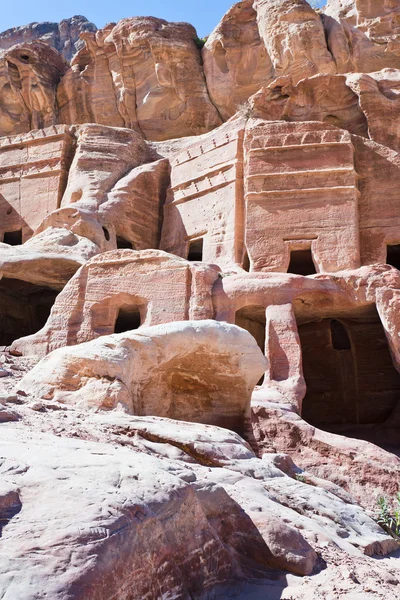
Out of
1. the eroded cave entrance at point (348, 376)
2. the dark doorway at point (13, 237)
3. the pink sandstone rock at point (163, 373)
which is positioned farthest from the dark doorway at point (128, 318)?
the dark doorway at point (13, 237)

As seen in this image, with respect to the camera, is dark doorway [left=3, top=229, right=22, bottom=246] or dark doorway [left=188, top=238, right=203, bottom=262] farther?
dark doorway [left=3, top=229, right=22, bottom=246]

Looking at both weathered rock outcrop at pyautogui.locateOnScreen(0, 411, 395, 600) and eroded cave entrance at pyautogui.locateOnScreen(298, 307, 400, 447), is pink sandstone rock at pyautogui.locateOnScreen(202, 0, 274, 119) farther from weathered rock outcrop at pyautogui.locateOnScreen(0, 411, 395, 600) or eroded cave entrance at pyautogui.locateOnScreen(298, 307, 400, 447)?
weathered rock outcrop at pyautogui.locateOnScreen(0, 411, 395, 600)

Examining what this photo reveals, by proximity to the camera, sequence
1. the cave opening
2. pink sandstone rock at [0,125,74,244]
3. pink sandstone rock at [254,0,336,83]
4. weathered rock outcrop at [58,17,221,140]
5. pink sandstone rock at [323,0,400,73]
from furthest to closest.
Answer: weathered rock outcrop at [58,17,221,140] < pink sandstone rock at [323,0,400,73] < pink sandstone rock at [254,0,336,83] < pink sandstone rock at [0,125,74,244] < the cave opening

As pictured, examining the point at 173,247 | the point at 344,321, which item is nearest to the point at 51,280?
the point at 173,247

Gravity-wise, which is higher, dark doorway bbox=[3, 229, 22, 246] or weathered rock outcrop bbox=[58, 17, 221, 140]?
weathered rock outcrop bbox=[58, 17, 221, 140]

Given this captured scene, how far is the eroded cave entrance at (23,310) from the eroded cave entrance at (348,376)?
9082 millimetres

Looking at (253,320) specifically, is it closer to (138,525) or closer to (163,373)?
(163,373)

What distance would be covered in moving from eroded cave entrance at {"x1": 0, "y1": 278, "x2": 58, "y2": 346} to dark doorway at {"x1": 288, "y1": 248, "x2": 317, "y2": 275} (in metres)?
8.17

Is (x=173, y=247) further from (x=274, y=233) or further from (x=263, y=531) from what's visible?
(x=263, y=531)

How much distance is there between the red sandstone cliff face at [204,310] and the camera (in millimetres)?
3830

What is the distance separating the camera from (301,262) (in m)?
21.1

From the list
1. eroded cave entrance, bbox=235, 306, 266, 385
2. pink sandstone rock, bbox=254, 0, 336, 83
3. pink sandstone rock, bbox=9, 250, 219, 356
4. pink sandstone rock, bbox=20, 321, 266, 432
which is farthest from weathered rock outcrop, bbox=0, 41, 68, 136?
pink sandstone rock, bbox=20, 321, 266, 432

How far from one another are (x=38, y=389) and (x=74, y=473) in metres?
4.53

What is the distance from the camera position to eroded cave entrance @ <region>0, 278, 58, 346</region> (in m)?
21.5
